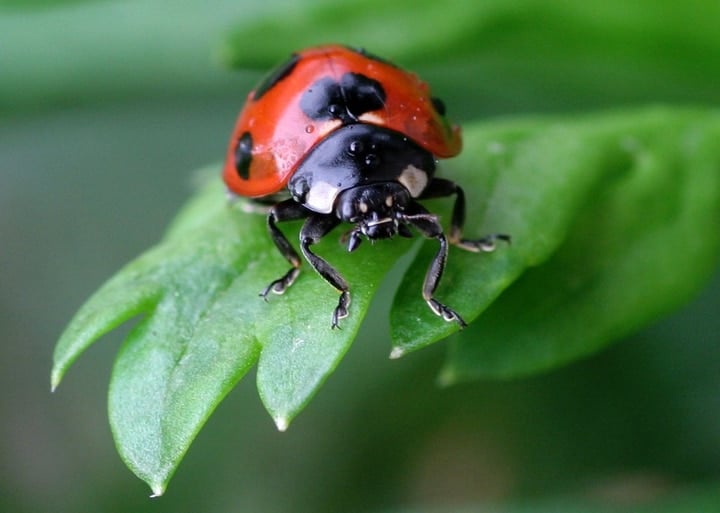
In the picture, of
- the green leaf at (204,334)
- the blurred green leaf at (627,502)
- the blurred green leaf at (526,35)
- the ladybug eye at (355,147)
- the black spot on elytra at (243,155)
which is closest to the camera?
the green leaf at (204,334)

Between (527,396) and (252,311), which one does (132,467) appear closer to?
(252,311)

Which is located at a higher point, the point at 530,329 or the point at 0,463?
the point at 530,329

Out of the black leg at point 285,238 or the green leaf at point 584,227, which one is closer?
the black leg at point 285,238

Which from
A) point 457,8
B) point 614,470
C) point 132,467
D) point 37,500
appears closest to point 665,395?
point 614,470

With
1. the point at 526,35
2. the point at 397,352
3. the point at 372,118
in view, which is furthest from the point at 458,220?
the point at 526,35

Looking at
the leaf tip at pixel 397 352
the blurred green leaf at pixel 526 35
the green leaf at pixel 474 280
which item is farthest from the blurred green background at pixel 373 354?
the leaf tip at pixel 397 352

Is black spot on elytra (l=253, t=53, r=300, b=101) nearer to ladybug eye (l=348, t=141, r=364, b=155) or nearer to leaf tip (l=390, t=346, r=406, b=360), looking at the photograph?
ladybug eye (l=348, t=141, r=364, b=155)

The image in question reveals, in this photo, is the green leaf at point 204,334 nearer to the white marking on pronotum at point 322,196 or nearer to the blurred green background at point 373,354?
the white marking on pronotum at point 322,196
